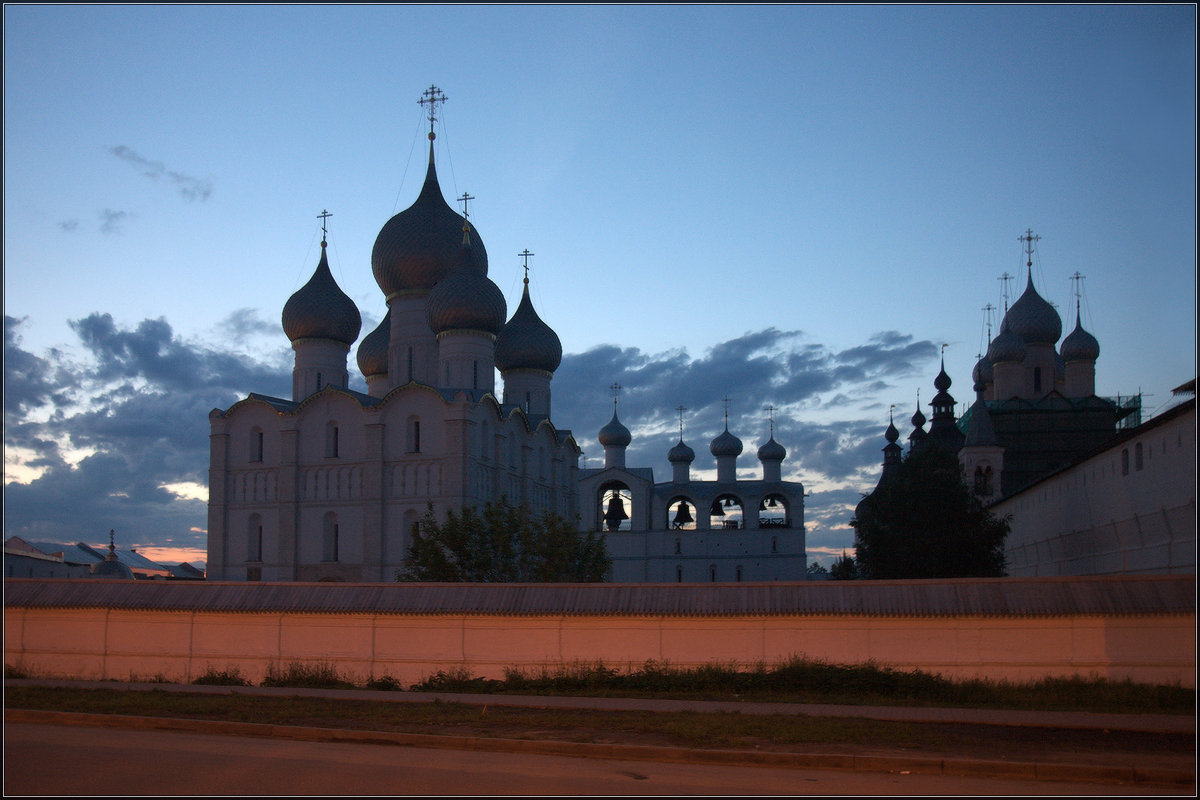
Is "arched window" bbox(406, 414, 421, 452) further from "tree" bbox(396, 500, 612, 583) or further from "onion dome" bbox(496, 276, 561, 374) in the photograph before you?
"tree" bbox(396, 500, 612, 583)

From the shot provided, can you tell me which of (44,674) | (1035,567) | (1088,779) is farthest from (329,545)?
(1088,779)

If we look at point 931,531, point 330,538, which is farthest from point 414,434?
point 931,531

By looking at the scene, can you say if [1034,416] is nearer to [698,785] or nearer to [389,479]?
[389,479]

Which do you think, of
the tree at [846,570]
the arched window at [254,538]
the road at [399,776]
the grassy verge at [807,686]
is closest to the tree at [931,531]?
the tree at [846,570]

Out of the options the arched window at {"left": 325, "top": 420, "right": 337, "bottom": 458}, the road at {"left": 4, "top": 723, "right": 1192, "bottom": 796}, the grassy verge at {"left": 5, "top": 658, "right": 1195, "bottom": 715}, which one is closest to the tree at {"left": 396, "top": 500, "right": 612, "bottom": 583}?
the grassy verge at {"left": 5, "top": 658, "right": 1195, "bottom": 715}

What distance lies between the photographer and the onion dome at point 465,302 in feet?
130

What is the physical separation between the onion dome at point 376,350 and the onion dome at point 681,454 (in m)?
24.2

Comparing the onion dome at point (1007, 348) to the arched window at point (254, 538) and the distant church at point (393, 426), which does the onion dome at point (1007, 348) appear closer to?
the distant church at point (393, 426)

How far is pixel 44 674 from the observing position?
1756cm

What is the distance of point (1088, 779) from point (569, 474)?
38486mm

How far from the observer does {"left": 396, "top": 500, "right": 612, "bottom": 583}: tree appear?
23.1 meters

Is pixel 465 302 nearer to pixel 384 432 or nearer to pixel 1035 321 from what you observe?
pixel 384 432

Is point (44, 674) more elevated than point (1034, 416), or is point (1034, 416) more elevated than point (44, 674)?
point (1034, 416)

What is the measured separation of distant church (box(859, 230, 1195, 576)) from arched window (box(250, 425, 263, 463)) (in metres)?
22.9
